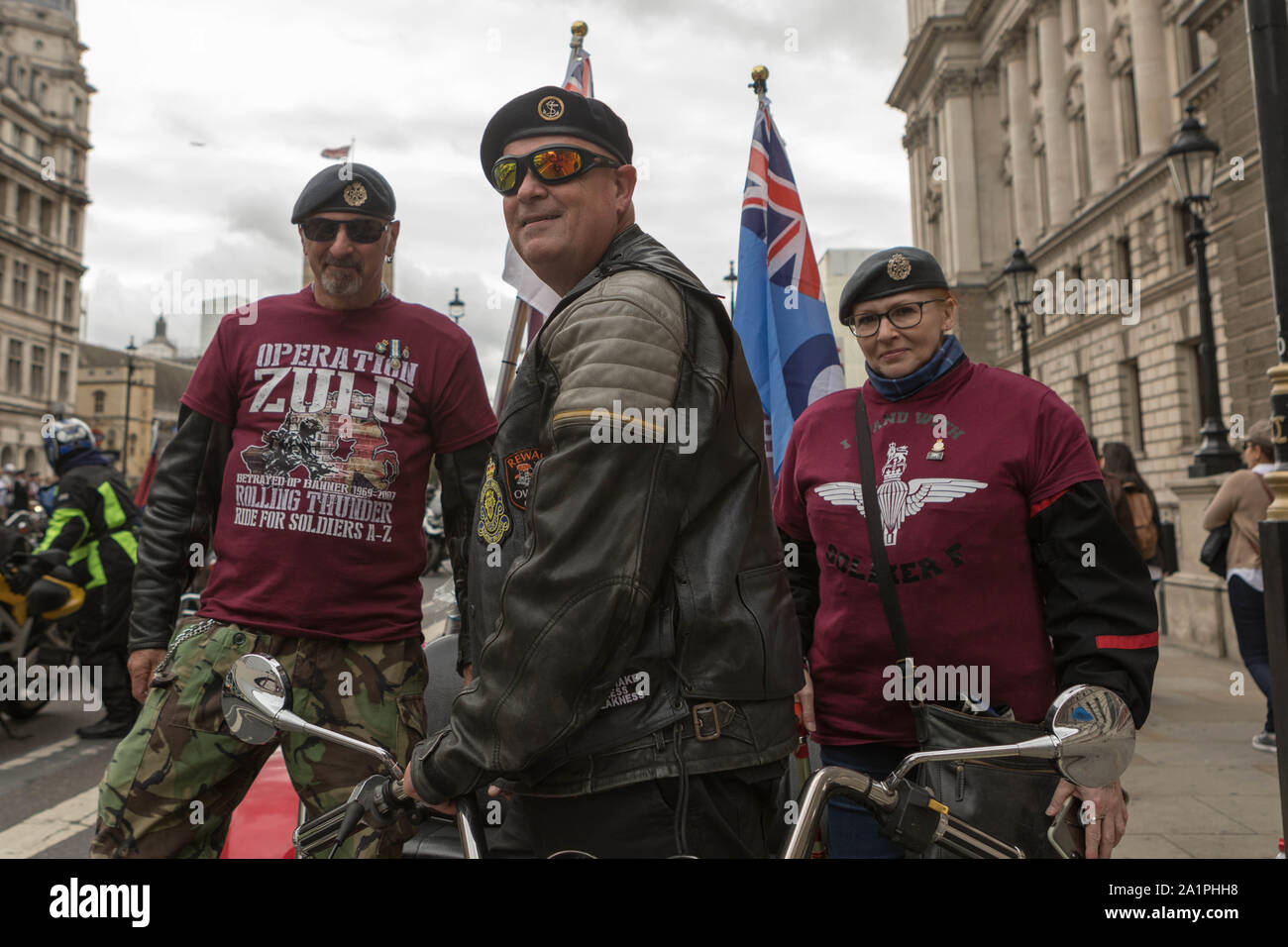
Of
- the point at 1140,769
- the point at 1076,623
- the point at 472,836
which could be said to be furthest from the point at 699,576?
the point at 1140,769

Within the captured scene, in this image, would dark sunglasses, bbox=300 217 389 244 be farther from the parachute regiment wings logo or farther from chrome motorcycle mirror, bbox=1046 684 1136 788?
chrome motorcycle mirror, bbox=1046 684 1136 788

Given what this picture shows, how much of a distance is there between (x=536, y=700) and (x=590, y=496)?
332 millimetres

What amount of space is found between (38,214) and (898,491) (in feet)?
206

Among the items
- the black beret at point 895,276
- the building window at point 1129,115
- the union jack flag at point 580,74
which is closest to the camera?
the black beret at point 895,276

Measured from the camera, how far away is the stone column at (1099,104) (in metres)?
29.6

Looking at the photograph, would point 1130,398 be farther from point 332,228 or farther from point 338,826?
point 338,826

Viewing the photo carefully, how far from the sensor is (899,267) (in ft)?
8.30

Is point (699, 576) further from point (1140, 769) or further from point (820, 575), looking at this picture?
point (1140, 769)

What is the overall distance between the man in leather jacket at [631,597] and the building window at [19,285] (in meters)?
60.7

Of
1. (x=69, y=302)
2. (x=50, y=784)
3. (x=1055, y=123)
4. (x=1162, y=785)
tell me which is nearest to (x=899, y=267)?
(x=1162, y=785)

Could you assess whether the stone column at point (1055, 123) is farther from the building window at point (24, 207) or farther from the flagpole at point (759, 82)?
the building window at point (24, 207)

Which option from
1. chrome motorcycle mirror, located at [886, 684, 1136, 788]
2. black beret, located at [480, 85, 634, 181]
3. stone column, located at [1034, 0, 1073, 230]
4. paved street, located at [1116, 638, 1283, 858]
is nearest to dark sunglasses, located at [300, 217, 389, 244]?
black beret, located at [480, 85, 634, 181]

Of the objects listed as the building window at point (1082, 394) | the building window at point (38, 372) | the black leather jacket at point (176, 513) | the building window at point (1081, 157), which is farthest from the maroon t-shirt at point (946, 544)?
the building window at point (38, 372)

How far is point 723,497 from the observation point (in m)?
1.69
